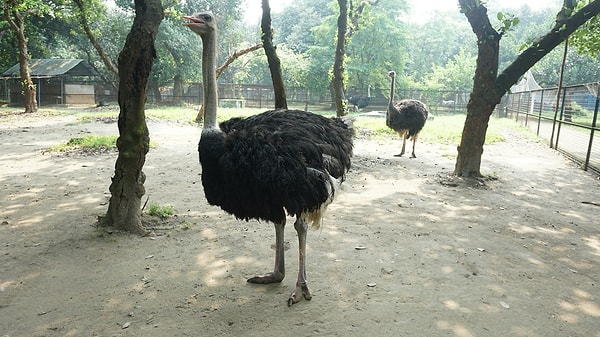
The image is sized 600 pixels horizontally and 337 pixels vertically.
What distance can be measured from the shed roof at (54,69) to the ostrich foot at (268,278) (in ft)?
85.7

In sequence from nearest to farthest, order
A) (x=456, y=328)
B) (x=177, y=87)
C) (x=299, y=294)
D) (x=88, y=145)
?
(x=456, y=328) → (x=299, y=294) → (x=88, y=145) → (x=177, y=87)

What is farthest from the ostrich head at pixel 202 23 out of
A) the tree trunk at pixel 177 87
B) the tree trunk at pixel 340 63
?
the tree trunk at pixel 177 87

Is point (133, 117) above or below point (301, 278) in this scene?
above

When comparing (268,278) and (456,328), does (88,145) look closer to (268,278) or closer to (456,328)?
(268,278)

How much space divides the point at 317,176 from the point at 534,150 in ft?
34.2

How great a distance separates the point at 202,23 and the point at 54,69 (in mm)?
26568

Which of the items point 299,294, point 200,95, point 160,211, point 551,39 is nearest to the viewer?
point 299,294

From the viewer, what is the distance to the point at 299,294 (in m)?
3.31

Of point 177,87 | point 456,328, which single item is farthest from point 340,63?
point 177,87

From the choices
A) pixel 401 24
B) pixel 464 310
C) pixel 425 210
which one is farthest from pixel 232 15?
pixel 464 310

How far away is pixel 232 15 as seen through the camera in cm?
3206

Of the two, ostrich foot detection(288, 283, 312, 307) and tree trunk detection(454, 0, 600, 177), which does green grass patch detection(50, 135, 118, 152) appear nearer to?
tree trunk detection(454, 0, 600, 177)

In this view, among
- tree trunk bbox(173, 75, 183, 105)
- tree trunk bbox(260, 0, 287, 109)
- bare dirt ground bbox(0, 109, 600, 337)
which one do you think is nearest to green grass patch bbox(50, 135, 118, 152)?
bare dirt ground bbox(0, 109, 600, 337)

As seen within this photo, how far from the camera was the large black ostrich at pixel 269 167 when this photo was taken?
3.16 metres
